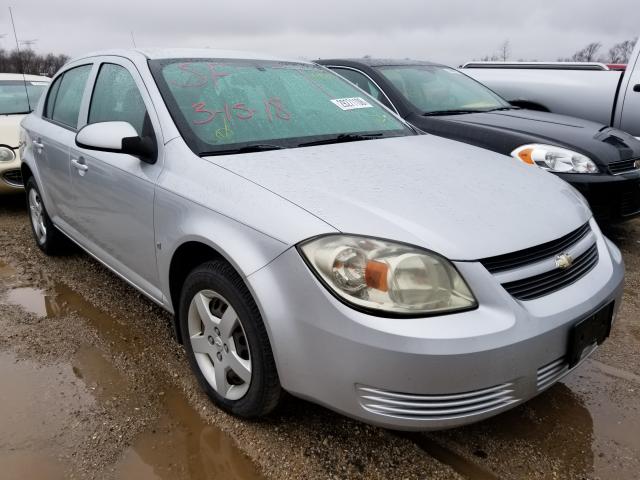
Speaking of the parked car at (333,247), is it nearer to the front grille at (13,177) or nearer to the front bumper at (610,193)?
the front bumper at (610,193)

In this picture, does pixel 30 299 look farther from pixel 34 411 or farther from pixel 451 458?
pixel 451 458

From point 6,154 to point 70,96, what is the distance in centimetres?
240

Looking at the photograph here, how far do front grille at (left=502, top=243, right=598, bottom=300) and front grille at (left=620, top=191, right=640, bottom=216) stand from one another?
2.20 m

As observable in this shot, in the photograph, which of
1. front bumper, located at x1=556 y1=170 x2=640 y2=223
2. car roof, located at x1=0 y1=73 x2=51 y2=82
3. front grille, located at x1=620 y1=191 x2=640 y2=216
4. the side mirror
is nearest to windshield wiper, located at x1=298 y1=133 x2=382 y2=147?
the side mirror

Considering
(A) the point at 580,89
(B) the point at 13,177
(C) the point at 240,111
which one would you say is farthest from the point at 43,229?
(A) the point at 580,89

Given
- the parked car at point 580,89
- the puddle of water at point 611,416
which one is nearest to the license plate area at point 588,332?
the puddle of water at point 611,416

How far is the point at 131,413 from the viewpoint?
91.1 inches

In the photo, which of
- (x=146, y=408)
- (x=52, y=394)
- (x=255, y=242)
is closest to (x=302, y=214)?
(x=255, y=242)

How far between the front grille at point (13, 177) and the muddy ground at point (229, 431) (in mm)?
2992

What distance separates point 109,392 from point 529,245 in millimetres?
1916

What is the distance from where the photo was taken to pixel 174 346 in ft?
9.51

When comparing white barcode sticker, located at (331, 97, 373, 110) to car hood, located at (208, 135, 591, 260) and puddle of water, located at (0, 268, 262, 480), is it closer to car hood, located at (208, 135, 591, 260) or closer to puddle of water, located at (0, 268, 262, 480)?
car hood, located at (208, 135, 591, 260)

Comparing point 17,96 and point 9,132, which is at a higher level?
point 17,96

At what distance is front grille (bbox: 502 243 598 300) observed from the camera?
1793mm
